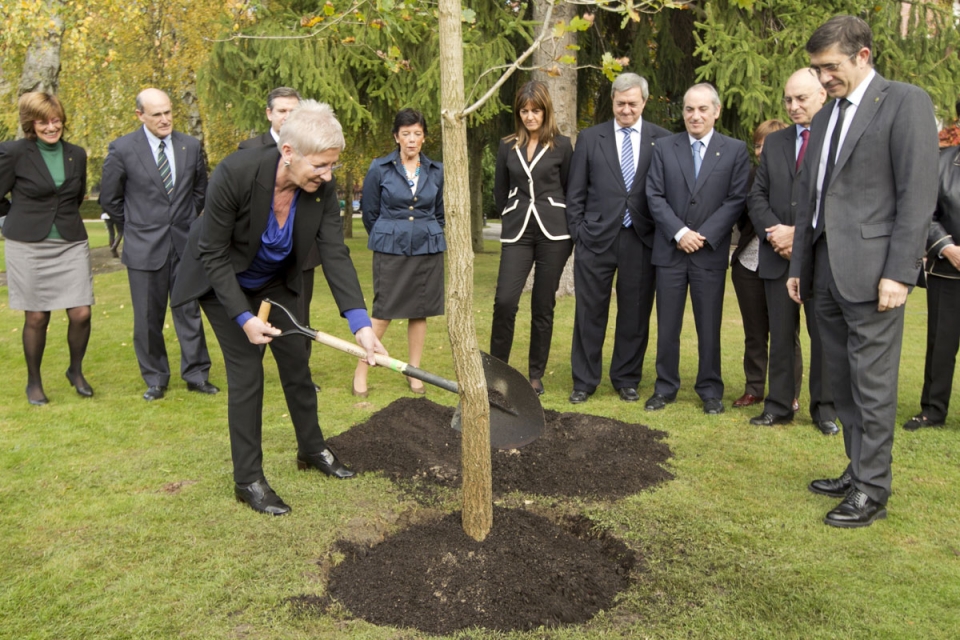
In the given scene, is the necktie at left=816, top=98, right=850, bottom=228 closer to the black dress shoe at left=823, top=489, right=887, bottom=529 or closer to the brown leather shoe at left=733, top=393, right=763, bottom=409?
the black dress shoe at left=823, top=489, right=887, bottom=529

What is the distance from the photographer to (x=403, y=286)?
23.3 ft

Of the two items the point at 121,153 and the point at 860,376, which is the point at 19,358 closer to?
the point at 121,153

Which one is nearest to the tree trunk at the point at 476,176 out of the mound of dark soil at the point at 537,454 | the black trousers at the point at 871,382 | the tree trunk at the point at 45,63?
the tree trunk at the point at 45,63

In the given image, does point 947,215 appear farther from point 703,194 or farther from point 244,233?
point 244,233

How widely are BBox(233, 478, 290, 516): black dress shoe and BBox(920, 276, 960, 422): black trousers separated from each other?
14.8 ft

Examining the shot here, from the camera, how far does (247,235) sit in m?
4.31

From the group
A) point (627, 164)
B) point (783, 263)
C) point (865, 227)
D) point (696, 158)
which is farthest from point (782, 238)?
point (865, 227)

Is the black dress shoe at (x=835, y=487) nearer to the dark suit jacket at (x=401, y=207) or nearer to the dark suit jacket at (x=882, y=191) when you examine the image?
the dark suit jacket at (x=882, y=191)

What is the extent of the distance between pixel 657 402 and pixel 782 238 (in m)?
1.54

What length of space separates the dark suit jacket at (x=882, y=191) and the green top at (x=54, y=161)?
5.59 meters

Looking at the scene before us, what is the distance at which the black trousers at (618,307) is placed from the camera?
6.81 meters

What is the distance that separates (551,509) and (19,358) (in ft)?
21.5

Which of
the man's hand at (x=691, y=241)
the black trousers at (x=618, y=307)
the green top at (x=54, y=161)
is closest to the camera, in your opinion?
the man's hand at (x=691, y=241)

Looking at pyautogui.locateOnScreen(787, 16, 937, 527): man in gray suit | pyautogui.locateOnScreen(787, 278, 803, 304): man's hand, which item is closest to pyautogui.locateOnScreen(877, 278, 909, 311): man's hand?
pyautogui.locateOnScreen(787, 16, 937, 527): man in gray suit
